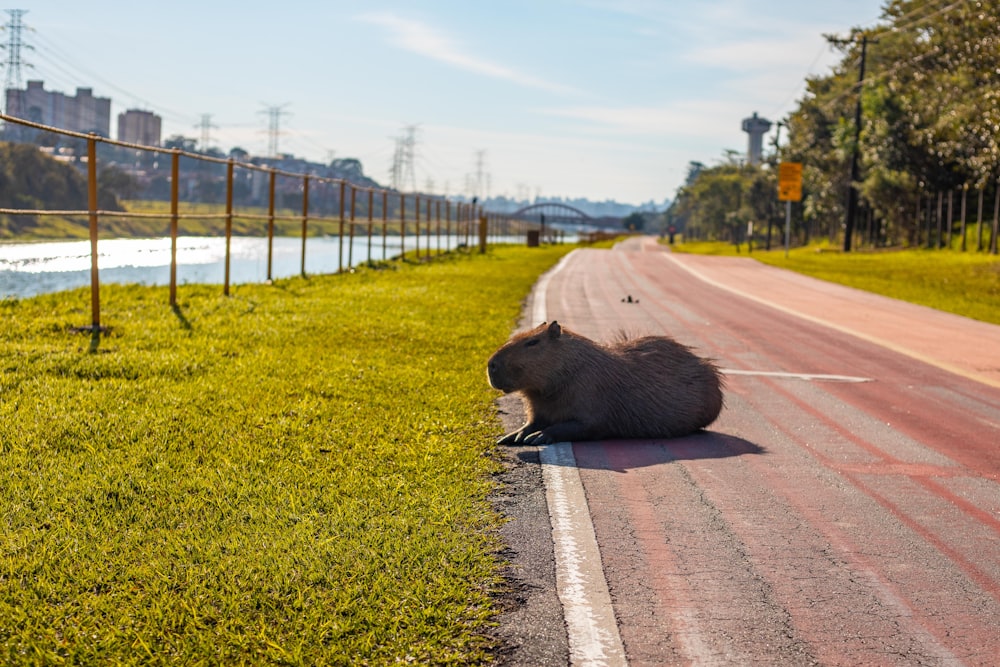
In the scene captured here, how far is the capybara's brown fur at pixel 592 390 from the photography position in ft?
23.3

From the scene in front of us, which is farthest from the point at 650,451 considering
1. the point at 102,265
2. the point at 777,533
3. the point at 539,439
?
the point at 102,265

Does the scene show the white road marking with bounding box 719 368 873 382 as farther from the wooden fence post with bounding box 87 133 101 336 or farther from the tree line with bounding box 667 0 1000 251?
the tree line with bounding box 667 0 1000 251

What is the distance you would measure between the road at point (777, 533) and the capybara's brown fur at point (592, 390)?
209 millimetres

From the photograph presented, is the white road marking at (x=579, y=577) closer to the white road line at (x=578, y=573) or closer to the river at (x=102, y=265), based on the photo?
the white road line at (x=578, y=573)

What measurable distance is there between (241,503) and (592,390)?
292 cm

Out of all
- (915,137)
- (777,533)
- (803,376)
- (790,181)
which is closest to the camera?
(777,533)

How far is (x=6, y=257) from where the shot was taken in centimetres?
1231

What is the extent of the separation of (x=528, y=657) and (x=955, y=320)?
16833mm

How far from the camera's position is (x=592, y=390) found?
7164mm

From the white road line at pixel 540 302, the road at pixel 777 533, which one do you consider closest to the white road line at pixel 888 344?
the road at pixel 777 533

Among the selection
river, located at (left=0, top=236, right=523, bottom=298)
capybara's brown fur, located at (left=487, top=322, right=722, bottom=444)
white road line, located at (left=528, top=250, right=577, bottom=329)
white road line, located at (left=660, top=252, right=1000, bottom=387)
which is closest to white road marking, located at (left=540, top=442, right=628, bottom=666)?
capybara's brown fur, located at (left=487, top=322, right=722, bottom=444)

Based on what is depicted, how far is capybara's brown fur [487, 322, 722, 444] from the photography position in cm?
711

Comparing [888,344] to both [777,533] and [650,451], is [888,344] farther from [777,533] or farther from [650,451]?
[777,533]

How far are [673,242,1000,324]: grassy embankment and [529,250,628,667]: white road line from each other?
15.1 meters
